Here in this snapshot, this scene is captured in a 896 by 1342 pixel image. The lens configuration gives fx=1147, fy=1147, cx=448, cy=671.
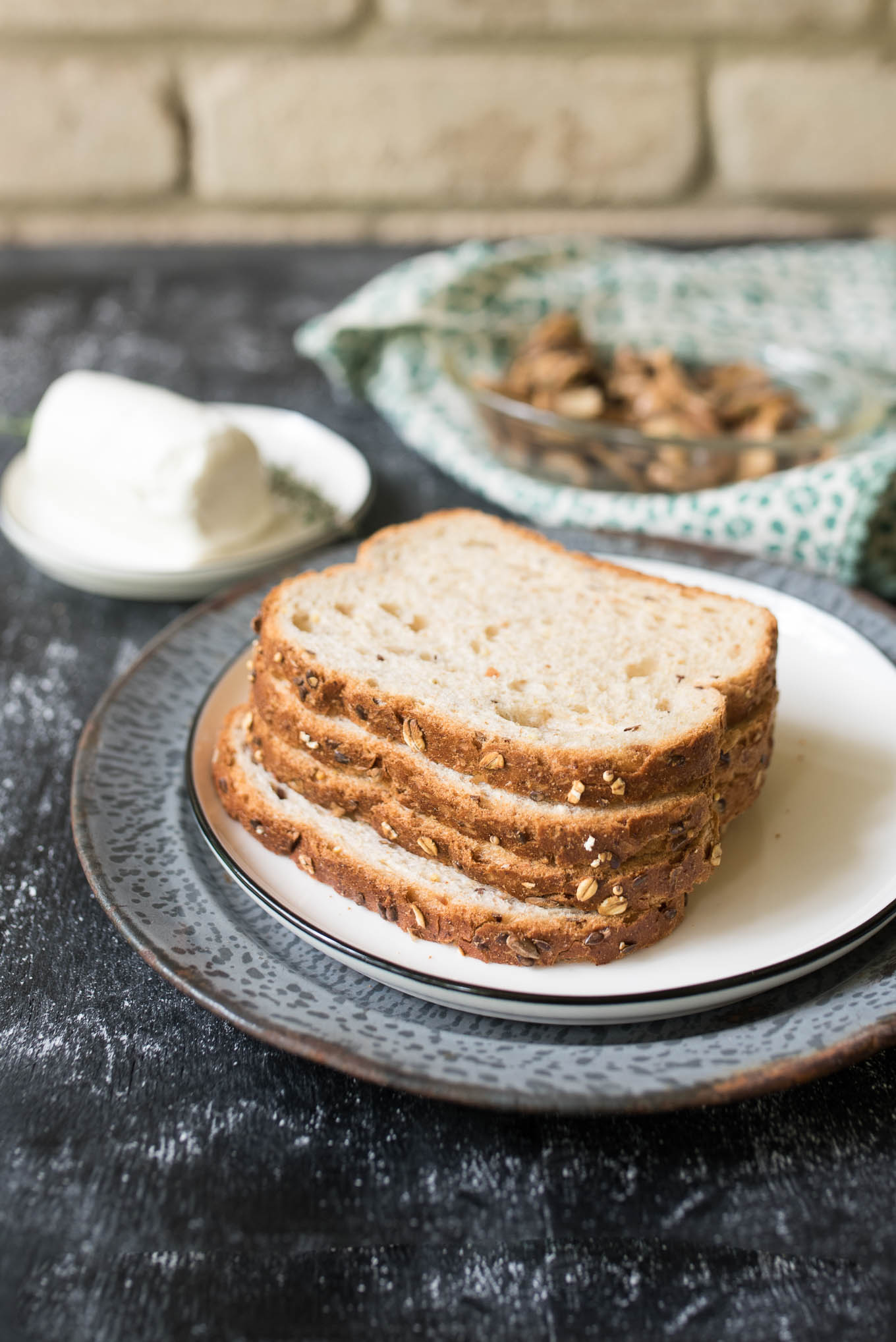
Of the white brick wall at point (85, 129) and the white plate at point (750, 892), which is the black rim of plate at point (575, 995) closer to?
the white plate at point (750, 892)

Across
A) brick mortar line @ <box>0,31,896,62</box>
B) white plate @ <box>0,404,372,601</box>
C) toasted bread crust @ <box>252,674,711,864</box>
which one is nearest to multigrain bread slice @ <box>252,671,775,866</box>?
toasted bread crust @ <box>252,674,711,864</box>

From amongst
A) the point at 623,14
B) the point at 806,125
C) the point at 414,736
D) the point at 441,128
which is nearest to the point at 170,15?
the point at 441,128

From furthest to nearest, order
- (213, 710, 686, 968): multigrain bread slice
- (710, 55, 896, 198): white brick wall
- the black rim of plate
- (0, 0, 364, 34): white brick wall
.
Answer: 1. (710, 55, 896, 198): white brick wall
2. (0, 0, 364, 34): white brick wall
3. (213, 710, 686, 968): multigrain bread slice
4. the black rim of plate

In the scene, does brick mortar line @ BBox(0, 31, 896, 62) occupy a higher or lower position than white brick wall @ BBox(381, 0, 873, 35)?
lower

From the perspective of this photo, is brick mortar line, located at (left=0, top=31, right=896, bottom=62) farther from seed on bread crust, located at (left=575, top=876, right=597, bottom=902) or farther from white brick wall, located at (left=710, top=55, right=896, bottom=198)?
seed on bread crust, located at (left=575, top=876, right=597, bottom=902)

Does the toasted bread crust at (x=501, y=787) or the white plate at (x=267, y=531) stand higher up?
the toasted bread crust at (x=501, y=787)

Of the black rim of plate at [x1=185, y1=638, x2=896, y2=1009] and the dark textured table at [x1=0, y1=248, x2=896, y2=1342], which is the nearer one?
the dark textured table at [x1=0, y1=248, x2=896, y2=1342]

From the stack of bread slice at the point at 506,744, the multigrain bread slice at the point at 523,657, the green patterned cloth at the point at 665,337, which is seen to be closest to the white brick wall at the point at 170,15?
the green patterned cloth at the point at 665,337

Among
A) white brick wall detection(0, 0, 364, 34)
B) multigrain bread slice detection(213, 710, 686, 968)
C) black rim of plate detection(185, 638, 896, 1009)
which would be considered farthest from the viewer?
white brick wall detection(0, 0, 364, 34)
